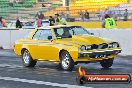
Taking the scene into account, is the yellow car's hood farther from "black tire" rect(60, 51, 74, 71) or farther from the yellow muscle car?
"black tire" rect(60, 51, 74, 71)

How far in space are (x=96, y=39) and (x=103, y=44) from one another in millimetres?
347

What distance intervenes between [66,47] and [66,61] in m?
0.42

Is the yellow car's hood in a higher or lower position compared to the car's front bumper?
higher

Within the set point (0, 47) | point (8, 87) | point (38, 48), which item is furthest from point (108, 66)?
point (0, 47)

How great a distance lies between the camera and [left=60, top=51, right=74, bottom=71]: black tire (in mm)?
13258

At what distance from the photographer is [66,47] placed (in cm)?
1341

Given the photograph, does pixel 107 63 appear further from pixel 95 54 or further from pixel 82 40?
pixel 82 40

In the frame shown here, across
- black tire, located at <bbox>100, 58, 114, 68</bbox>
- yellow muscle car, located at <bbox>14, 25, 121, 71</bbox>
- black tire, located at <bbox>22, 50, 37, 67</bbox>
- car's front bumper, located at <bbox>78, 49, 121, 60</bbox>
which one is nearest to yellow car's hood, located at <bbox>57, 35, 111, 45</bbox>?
yellow muscle car, located at <bbox>14, 25, 121, 71</bbox>

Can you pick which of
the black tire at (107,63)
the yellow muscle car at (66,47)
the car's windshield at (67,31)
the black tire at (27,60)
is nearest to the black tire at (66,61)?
the yellow muscle car at (66,47)

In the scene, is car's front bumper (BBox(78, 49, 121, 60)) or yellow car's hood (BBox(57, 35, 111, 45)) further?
yellow car's hood (BBox(57, 35, 111, 45))

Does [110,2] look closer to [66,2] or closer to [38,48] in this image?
[66,2]

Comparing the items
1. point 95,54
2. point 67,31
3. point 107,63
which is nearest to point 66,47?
point 95,54

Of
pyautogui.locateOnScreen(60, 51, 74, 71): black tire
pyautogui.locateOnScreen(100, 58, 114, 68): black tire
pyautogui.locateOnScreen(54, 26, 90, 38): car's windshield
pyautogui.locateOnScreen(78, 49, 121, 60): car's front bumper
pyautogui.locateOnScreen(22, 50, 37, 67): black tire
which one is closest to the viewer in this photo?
pyautogui.locateOnScreen(78, 49, 121, 60): car's front bumper

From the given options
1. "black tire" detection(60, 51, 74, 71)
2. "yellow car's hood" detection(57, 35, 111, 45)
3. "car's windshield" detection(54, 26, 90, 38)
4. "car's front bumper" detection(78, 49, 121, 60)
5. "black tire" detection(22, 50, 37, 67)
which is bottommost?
"black tire" detection(22, 50, 37, 67)
